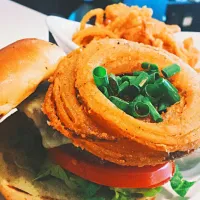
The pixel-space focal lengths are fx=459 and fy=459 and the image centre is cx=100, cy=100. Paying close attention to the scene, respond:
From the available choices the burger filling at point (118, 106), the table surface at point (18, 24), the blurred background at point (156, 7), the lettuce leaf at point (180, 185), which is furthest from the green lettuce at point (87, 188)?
the blurred background at point (156, 7)

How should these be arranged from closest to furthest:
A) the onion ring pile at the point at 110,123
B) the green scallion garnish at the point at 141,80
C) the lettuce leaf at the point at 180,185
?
the onion ring pile at the point at 110,123 → the green scallion garnish at the point at 141,80 → the lettuce leaf at the point at 180,185

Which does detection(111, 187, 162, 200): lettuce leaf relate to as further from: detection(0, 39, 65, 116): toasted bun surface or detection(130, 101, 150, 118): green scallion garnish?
detection(0, 39, 65, 116): toasted bun surface

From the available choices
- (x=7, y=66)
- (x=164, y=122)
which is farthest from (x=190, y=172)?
(x=7, y=66)

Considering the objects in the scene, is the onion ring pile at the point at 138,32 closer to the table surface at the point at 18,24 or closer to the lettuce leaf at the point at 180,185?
the table surface at the point at 18,24

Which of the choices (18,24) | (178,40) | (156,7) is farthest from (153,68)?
(156,7)

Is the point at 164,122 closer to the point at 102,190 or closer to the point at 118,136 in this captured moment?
the point at 118,136

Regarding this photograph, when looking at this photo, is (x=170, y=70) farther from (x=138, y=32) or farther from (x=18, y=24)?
(x=18, y=24)

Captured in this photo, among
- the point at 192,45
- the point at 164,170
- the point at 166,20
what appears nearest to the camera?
the point at 164,170
